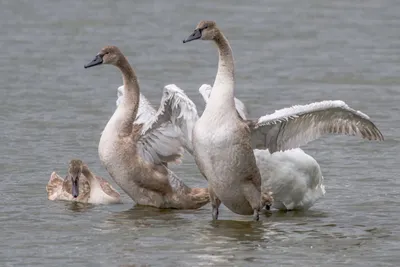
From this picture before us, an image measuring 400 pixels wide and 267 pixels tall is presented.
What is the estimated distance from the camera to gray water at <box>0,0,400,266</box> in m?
10.3

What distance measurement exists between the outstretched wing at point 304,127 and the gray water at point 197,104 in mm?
768

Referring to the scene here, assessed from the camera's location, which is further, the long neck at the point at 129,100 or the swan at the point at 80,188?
the swan at the point at 80,188

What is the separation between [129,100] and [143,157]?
59 centimetres

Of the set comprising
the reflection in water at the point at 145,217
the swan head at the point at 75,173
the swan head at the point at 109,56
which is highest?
the swan head at the point at 109,56

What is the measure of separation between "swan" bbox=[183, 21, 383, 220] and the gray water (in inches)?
14.0

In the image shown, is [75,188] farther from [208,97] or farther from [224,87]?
[224,87]

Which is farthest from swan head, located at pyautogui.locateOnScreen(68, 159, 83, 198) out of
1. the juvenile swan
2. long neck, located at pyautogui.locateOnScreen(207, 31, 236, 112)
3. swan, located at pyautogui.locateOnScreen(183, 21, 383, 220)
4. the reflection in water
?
long neck, located at pyautogui.locateOnScreen(207, 31, 236, 112)

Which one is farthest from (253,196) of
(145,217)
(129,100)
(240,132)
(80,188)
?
(80,188)

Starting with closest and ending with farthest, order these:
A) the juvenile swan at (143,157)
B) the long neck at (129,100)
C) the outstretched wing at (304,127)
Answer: the outstretched wing at (304,127)
the juvenile swan at (143,157)
the long neck at (129,100)

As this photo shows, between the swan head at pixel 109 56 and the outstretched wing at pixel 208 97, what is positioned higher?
the swan head at pixel 109 56

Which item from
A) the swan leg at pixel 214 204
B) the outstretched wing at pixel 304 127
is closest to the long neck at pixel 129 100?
the swan leg at pixel 214 204

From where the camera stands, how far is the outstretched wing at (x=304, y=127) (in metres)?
11.1

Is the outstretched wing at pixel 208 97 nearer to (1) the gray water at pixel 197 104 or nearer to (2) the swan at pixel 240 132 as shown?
(2) the swan at pixel 240 132

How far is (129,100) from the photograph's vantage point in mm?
12242
